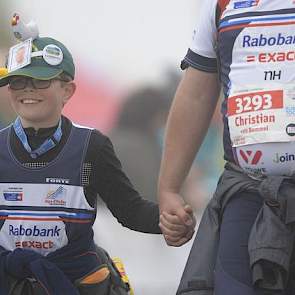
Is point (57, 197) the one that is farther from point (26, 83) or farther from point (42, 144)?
point (26, 83)

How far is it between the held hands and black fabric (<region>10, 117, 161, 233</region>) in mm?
308

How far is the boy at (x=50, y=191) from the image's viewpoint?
2.23 m

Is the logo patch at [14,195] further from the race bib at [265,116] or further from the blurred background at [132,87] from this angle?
the blurred background at [132,87]

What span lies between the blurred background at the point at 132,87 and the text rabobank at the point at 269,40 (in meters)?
1.70

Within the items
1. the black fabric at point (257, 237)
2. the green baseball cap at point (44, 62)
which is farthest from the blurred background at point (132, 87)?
the black fabric at point (257, 237)

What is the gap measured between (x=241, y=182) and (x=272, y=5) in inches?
16.5

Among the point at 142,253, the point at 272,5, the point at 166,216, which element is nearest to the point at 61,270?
the point at 166,216

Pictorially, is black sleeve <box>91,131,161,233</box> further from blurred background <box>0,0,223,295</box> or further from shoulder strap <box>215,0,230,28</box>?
blurred background <box>0,0,223,295</box>

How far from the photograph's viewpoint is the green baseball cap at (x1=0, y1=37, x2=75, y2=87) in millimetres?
2271

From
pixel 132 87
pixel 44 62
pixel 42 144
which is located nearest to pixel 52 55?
pixel 44 62

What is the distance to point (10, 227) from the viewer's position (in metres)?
2.24

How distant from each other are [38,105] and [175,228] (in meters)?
0.62

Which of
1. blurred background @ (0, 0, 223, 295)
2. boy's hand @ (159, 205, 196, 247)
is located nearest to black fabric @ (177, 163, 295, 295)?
boy's hand @ (159, 205, 196, 247)

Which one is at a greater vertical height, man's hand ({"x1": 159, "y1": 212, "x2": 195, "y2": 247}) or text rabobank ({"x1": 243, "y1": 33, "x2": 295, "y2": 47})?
text rabobank ({"x1": 243, "y1": 33, "x2": 295, "y2": 47})
